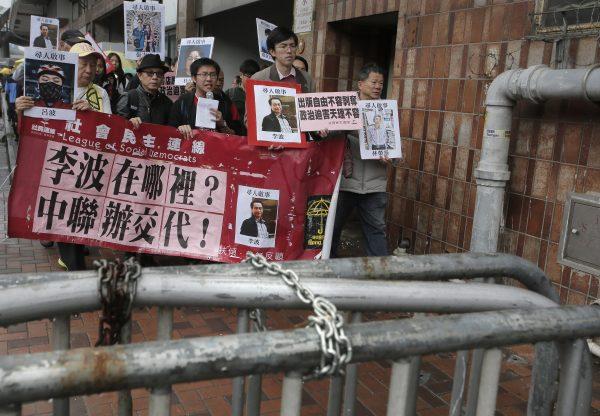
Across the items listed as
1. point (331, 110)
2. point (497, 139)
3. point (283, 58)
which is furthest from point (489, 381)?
point (283, 58)

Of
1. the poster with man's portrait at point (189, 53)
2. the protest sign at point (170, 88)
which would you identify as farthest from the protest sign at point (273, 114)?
the protest sign at point (170, 88)

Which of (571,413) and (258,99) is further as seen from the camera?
(258,99)

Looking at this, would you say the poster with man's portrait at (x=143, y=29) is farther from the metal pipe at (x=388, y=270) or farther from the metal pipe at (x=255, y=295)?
the metal pipe at (x=255, y=295)

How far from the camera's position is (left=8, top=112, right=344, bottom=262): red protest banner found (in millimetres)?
5008

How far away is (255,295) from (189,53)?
19.0ft

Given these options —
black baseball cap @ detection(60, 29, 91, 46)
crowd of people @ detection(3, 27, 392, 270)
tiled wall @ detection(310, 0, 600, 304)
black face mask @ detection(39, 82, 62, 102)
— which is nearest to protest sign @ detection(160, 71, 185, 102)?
black baseball cap @ detection(60, 29, 91, 46)

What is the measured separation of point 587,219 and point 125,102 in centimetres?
406

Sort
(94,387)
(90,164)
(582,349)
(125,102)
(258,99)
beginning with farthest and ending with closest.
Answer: (125,102), (90,164), (258,99), (582,349), (94,387)

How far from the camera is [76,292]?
1.38m

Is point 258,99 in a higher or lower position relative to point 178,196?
higher

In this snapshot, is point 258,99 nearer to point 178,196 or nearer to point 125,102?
point 178,196

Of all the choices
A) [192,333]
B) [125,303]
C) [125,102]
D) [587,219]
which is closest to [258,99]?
[125,102]

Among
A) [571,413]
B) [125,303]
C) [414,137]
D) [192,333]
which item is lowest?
[192,333]

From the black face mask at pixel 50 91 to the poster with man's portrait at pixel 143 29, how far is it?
250 cm
